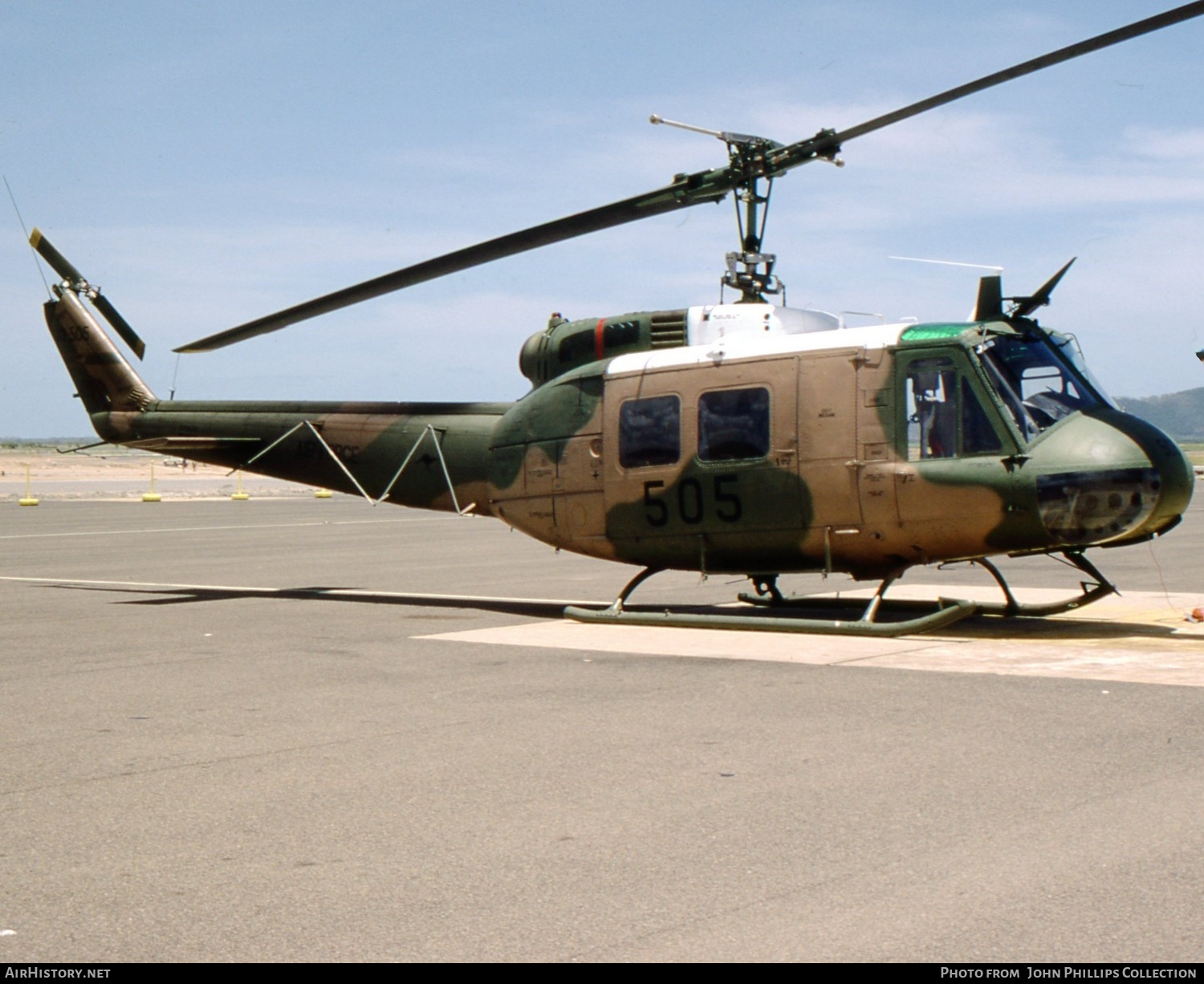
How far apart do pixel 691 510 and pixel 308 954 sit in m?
9.44

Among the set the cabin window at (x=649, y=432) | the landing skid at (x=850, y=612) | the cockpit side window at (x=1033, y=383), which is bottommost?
the landing skid at (x=850, y=612)

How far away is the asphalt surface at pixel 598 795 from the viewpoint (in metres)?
4.62

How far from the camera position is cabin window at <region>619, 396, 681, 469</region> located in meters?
13.6

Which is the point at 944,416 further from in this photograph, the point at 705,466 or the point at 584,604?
the point at 584,604

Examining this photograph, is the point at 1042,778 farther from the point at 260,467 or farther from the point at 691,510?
the point at 260,467

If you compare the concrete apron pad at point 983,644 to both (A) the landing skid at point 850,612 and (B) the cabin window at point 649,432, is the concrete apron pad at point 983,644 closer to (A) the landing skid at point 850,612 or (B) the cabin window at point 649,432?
(A) the landing skid at point 850,612

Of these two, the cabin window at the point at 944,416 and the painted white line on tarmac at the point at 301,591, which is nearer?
the cabin window at the point at 944,416

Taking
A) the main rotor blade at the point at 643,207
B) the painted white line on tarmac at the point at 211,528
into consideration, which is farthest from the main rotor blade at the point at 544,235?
the painted white line on tarmac at the point at 211,528

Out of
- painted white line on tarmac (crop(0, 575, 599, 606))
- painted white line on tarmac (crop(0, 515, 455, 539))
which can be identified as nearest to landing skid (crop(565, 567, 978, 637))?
painted white line on tarmac (crop(0, 575, 599, 606))

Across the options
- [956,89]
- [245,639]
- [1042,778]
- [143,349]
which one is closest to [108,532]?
[143,349]

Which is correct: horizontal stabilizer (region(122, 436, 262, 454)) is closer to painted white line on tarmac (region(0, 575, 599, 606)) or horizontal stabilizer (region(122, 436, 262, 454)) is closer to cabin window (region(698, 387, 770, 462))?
painted white line on tarmac (region(0, 575, 599, 606))

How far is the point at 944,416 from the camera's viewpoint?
12.2 metres

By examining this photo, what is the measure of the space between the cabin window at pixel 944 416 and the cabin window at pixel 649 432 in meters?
2.38

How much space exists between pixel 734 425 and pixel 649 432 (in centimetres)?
95
